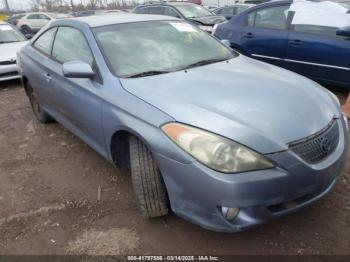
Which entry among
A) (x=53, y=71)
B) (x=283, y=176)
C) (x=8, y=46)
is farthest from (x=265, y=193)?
(x=8, y=46)

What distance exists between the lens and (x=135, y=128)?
251 centimetres

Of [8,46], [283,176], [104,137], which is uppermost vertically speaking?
[283,176]

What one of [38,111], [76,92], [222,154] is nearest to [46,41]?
[38,111]

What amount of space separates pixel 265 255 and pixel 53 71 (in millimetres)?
2762

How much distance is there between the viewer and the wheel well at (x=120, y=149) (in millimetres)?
2863

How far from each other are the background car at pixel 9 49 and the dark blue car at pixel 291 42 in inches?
175

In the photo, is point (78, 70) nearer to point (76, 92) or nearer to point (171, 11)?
point (76, 92)

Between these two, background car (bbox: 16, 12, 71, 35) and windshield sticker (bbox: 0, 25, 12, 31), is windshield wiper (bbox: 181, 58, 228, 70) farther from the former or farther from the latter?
background car (bbox: 16, 12, 71, 35)

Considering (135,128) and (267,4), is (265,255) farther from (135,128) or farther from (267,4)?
(267,4)

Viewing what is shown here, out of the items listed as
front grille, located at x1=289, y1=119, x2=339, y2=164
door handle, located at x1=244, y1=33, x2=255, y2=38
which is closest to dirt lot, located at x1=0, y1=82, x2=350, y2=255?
front grille, located at x1=289, y1=119, x2=339, y2=164

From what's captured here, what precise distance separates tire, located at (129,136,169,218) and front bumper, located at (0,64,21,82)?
19.2ft

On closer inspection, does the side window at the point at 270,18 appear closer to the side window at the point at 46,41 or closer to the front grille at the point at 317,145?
the side window at the point at 46,41

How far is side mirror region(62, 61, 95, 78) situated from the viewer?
9.67 feet

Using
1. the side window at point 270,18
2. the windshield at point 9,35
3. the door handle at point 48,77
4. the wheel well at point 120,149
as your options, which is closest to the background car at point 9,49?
the windshield at point 9,35
